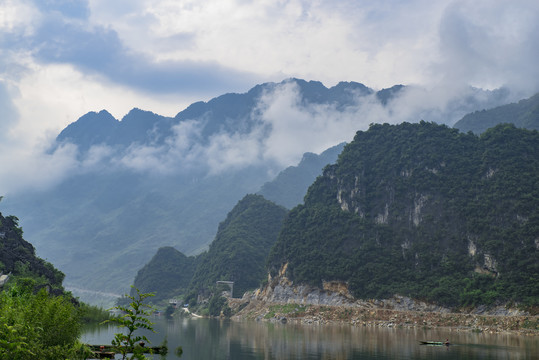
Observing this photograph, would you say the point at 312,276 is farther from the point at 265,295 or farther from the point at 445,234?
the point at 445,234

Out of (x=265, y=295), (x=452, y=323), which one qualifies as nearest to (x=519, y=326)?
(x=452, y=323)

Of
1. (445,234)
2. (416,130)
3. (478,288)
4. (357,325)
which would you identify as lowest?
(357,325)

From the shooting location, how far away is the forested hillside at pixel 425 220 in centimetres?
11988

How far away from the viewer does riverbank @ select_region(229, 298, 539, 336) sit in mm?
98312

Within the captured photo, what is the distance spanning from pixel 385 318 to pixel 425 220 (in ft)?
112

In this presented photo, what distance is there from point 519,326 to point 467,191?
51.5 metres

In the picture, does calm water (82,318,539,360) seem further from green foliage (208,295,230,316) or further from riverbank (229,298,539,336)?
green foliage (208,295,230,316)

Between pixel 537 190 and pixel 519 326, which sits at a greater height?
pixel 537 190

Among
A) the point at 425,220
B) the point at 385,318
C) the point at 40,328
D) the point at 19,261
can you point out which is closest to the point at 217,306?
the point at 385,318

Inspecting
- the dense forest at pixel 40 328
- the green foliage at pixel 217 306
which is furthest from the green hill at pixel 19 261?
the green foliage at pixel 217 306

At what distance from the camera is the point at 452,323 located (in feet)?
358

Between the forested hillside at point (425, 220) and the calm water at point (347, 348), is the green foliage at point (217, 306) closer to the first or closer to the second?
the forested hillside at point (425, 220)

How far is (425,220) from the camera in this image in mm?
142625

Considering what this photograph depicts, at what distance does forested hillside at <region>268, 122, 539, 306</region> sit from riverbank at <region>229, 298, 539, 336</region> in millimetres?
6929
